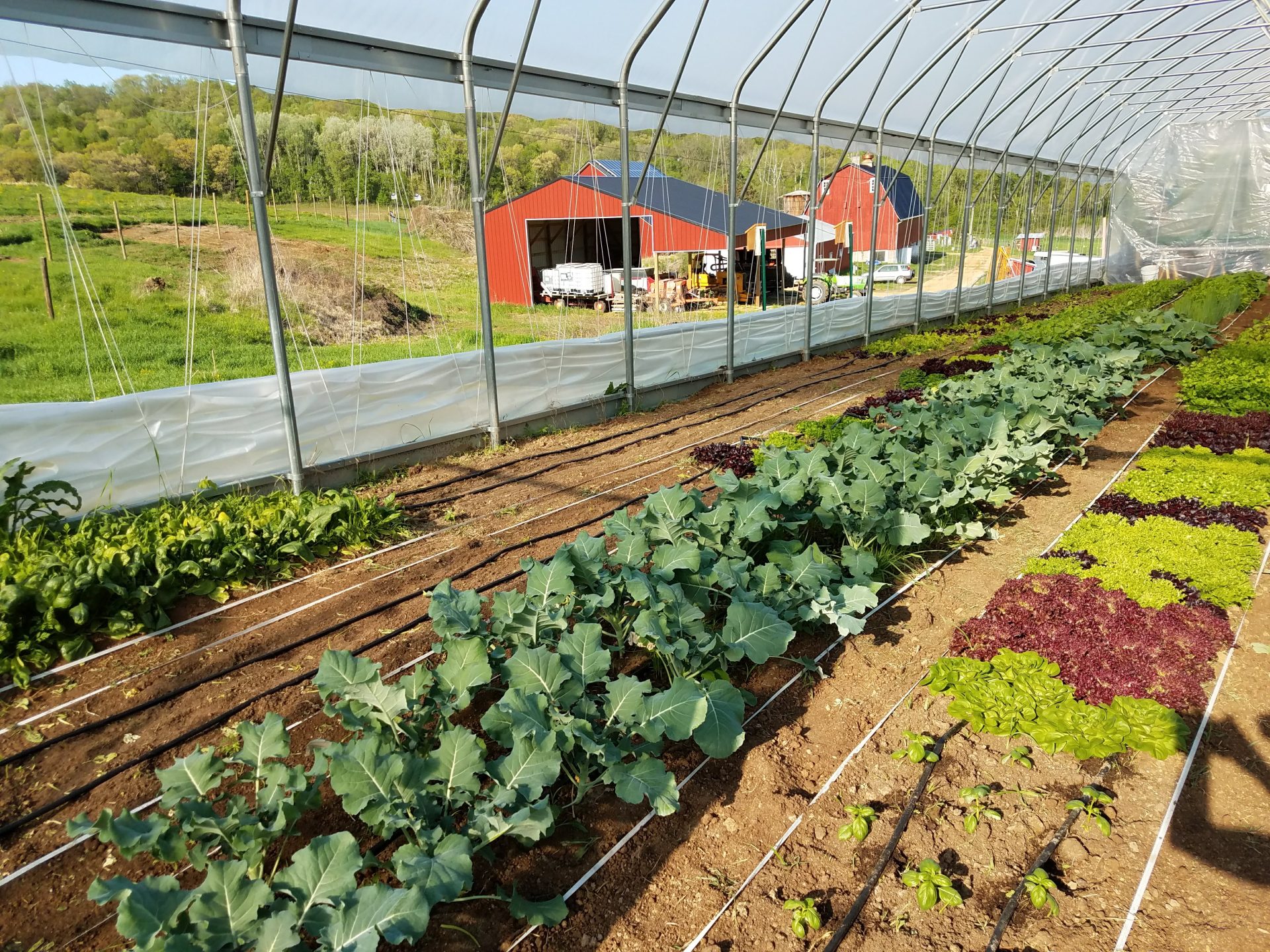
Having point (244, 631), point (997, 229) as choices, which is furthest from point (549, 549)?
point (997, 229)

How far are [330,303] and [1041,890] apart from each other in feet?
31.0

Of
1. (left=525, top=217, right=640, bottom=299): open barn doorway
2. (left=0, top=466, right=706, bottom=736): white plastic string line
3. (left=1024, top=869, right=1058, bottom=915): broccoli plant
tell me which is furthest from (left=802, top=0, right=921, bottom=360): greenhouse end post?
(left=1024, top=869, right=1058, bottom=915): broccoli plant

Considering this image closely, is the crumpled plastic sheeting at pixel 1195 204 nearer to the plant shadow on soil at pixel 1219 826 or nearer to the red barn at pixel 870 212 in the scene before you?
the red barn at pixel 870 212

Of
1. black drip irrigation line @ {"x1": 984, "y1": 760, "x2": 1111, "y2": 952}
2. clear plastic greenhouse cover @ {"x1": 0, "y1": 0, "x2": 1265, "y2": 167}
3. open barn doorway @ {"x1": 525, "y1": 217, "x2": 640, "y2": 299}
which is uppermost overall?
clear plastic greenhouse cover @ {"x1": 0, "y1": 0, "x2": 1265, "y2": 167}

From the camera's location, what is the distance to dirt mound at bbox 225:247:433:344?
8062 millimetres

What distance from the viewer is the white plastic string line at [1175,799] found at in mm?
2350

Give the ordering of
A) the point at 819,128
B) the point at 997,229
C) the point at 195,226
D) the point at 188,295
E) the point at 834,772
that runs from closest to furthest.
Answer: the point at 834,772, the point at 195,226, the point at 188,295, the point at 819,128, the point at 997,229

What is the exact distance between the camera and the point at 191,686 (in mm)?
3604

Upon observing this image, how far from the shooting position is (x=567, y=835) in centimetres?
272

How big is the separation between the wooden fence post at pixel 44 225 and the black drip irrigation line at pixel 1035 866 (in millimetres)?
6289

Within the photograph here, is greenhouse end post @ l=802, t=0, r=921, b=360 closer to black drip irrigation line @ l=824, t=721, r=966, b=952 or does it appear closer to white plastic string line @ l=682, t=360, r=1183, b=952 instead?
white plastic string line @ l=682, t=360, r=1183, b=952

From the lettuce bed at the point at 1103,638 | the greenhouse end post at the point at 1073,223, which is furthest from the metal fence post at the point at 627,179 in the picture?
the greenhouse end post at the point at 1073,223

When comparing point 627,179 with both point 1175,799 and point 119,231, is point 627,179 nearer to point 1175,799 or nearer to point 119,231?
point 119,231

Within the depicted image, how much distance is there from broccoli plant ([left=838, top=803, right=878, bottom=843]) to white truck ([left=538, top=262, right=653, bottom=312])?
437 inches
